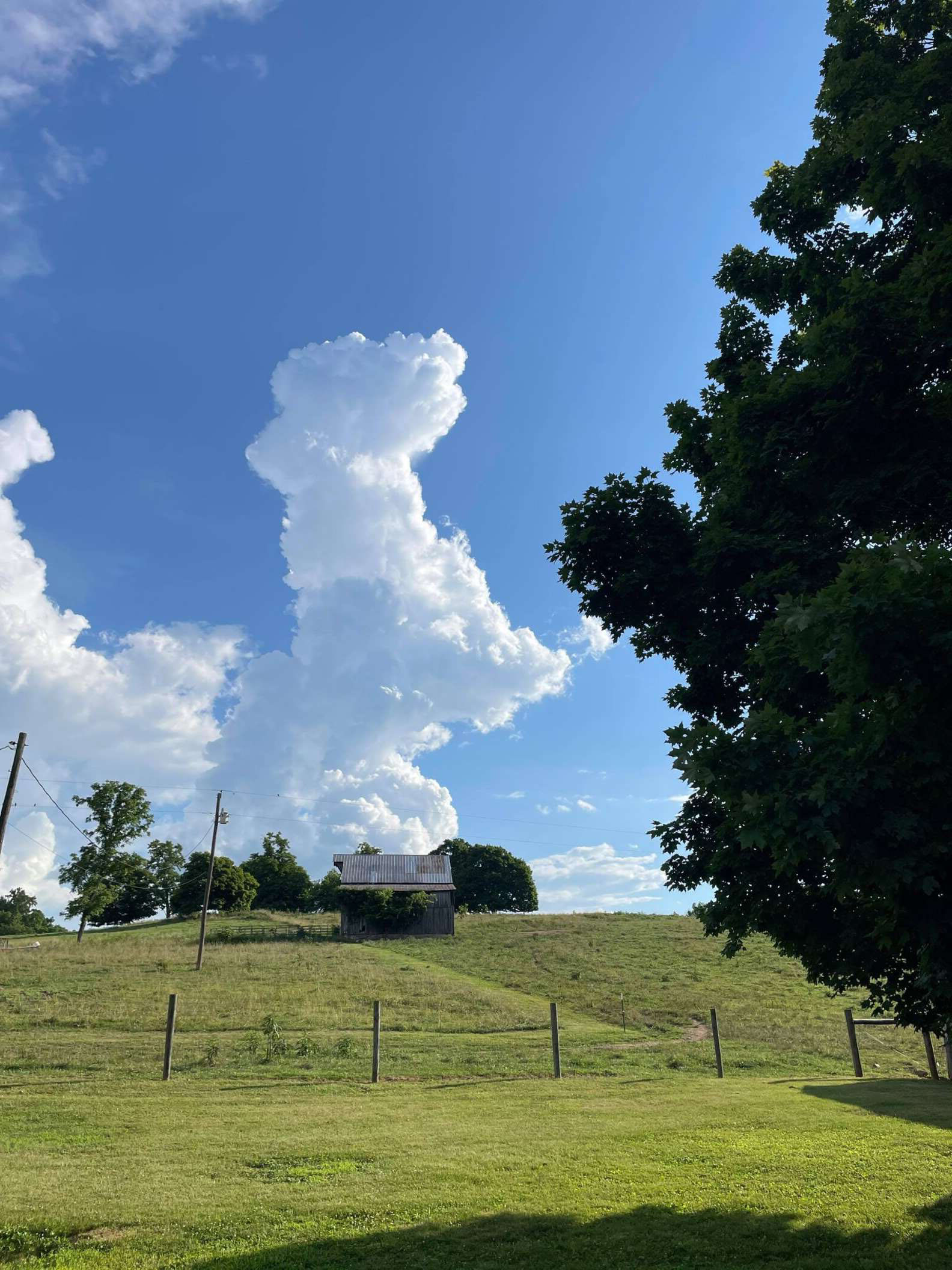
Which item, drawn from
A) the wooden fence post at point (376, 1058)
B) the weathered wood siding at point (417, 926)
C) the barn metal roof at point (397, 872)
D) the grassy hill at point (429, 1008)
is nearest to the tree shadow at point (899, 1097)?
the grassy hill at point (429, 1008)

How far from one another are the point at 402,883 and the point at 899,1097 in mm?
51972

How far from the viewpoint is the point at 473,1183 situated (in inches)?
340

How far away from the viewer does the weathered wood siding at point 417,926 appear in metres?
59.0

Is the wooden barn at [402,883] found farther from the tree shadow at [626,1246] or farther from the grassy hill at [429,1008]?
the tree shadow at [626,1246]

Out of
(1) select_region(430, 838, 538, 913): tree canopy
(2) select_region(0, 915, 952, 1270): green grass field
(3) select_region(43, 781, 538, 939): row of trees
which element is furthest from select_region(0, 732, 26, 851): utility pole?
(1) select_region(430, 838, 538, 913): tree canopy

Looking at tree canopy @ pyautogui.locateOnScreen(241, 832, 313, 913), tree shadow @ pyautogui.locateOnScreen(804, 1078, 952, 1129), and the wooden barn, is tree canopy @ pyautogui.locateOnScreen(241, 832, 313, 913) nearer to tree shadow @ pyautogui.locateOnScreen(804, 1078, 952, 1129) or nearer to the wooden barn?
the wooden barn

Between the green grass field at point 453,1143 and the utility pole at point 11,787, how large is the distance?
5841mm

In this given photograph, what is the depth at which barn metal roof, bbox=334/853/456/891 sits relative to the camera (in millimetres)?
63219

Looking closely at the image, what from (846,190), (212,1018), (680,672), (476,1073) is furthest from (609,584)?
(212,1018)

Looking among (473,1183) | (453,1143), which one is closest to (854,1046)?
(453,1143)

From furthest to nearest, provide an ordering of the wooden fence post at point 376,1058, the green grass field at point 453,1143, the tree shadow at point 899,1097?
the wooden fence post at point 376,1058 → the tree shadow at point 899,1097 → the green grass field at point 453,1143

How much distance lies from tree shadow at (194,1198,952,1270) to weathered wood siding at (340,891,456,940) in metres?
54.3

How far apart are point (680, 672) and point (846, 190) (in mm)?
7319

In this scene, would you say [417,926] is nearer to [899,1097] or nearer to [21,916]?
[899,1097]
